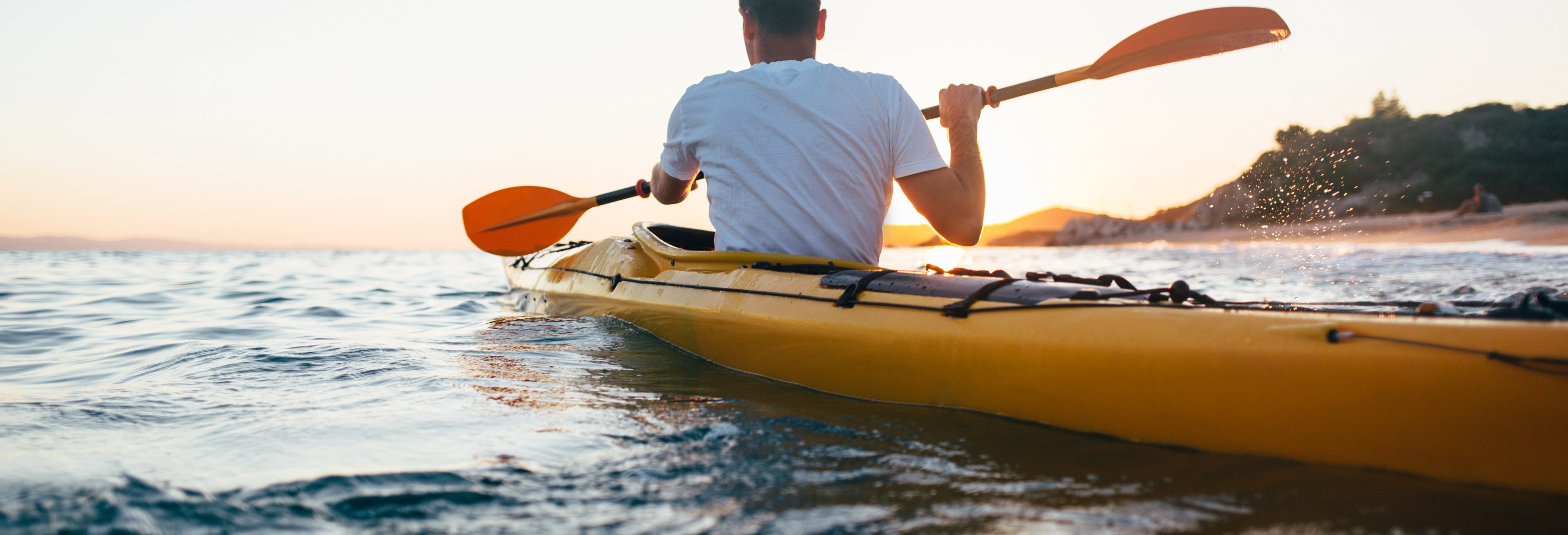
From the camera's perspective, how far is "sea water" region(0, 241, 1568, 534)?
4.69ft

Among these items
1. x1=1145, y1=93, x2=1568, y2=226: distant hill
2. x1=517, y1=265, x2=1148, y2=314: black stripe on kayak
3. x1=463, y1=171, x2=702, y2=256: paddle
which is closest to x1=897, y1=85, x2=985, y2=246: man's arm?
x1=517, y1=265, x2=1148, y2=314: black stripe on kayak

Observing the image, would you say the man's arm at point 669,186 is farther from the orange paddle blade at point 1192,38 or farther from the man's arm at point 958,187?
the orange paddle blade at point 1192,38

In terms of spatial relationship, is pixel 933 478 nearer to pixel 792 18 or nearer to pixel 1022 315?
pixel 1022 315

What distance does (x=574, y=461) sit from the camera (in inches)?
72.7

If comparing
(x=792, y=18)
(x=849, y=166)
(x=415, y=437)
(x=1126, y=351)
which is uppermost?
(x=792, y=18)

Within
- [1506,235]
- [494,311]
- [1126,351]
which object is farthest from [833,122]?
[1506,235]

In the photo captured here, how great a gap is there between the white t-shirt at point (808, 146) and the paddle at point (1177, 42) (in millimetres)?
1047

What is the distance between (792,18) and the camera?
293cm

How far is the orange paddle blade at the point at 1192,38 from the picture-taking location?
3.65 metres

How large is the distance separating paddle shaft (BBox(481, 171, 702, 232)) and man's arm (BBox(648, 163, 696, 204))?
146 cm

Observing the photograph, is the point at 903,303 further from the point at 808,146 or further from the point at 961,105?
the point at 961,105

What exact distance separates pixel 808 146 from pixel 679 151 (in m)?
0.64

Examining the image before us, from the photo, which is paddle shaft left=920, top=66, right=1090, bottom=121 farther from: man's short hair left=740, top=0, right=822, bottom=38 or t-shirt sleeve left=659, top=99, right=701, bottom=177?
t-shirt sleeve left=659, top=99, right=701, bottom=177

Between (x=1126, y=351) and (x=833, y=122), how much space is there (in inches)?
49.7
